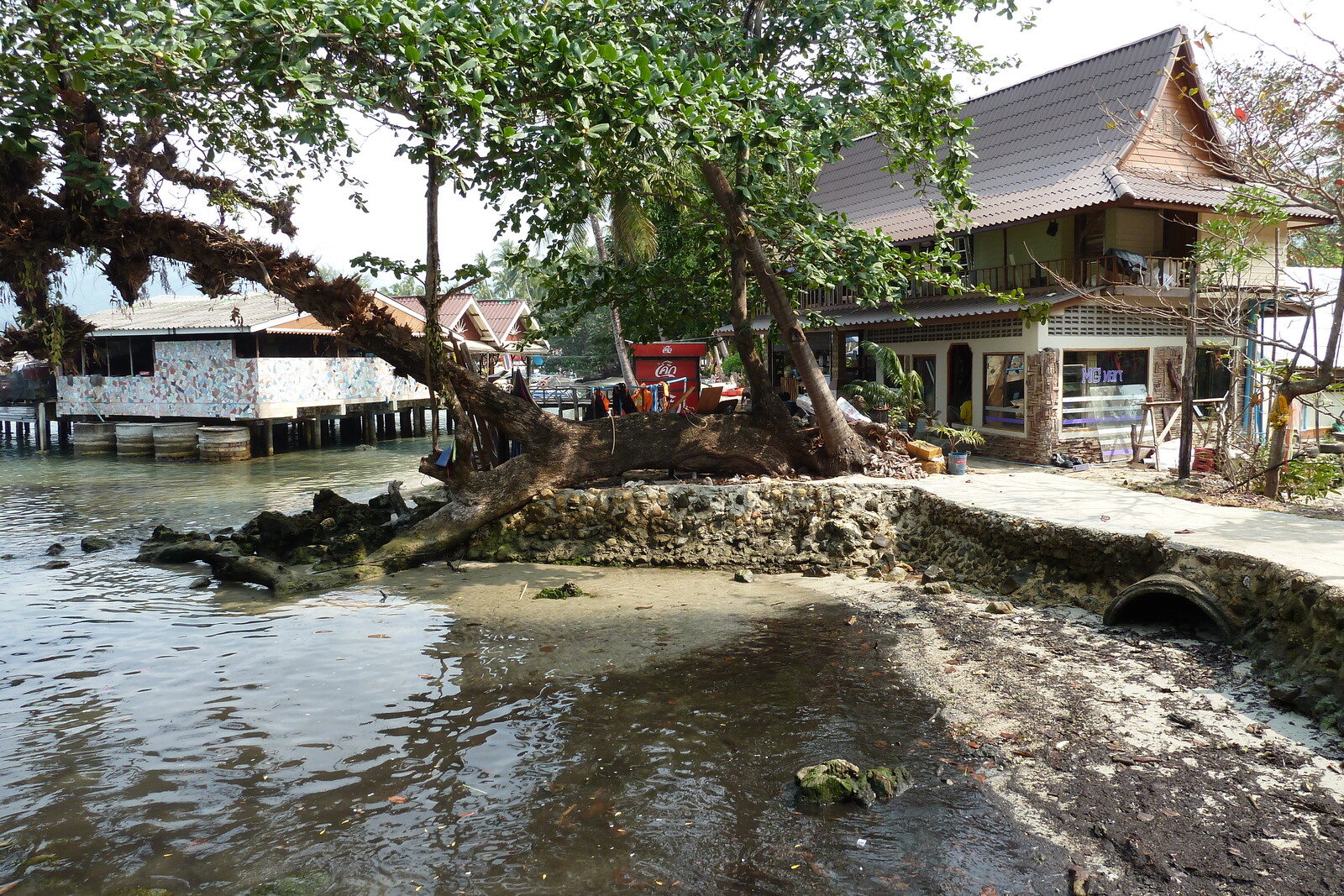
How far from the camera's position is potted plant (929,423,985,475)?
1391 cm

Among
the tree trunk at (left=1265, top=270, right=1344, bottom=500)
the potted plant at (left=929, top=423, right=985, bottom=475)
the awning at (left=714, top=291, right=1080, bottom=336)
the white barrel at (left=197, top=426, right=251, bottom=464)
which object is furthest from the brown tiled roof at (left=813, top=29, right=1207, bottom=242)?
the white barrel at (left=197, top=426, right=251, bottom=464)

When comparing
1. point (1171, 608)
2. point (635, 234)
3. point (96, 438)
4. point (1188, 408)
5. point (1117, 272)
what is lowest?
point (1171, 608)

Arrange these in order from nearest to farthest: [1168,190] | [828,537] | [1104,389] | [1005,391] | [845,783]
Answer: [845,783]
[828,537]
[1168,190]
[1104,389]
[1005,391]

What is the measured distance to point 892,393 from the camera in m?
17.4

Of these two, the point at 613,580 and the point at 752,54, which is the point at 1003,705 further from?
the point at 752,54

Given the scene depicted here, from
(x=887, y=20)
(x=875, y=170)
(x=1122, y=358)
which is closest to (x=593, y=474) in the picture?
(x=887, y=20)

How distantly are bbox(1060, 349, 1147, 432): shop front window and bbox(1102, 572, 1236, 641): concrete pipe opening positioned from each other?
7.91 m

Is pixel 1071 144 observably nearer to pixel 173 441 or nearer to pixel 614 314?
pixel 614 314

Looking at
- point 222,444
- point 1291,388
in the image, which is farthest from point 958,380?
point 222,444

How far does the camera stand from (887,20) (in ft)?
36.3

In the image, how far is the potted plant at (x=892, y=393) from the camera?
57.4 feet

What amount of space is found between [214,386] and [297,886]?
24.2 m

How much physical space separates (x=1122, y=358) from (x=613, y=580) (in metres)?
11.1

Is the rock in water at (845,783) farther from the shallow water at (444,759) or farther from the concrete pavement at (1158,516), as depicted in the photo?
the concrete pavement at (1158,516)
